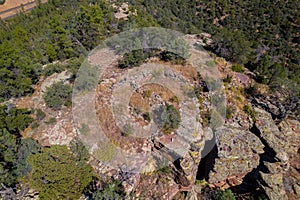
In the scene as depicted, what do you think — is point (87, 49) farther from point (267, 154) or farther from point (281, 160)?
point (281, 160)

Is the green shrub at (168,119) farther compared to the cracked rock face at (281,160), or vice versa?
the green shrub at (168,119)

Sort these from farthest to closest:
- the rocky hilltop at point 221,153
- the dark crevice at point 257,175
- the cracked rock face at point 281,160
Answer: the dark crevice at point 257,175 < the cracked rock face at point 281,160 < the rocky hilltop at point 221,153

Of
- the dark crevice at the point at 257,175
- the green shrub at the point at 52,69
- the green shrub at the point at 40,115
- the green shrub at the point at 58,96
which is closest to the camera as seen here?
the dark crevice at the point at 257,175

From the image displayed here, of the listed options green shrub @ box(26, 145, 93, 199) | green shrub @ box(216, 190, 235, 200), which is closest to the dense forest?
green shrub @ box(26, 145, 93, 199)

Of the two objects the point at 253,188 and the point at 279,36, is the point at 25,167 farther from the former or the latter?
the point at 279,36

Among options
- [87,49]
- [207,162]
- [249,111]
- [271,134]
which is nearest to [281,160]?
[271,134]

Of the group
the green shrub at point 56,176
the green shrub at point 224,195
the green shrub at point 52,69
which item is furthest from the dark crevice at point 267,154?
the green shrub at point 52,69

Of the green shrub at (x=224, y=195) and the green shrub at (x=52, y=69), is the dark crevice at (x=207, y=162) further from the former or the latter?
the green shrub at (x=52, y=69)
